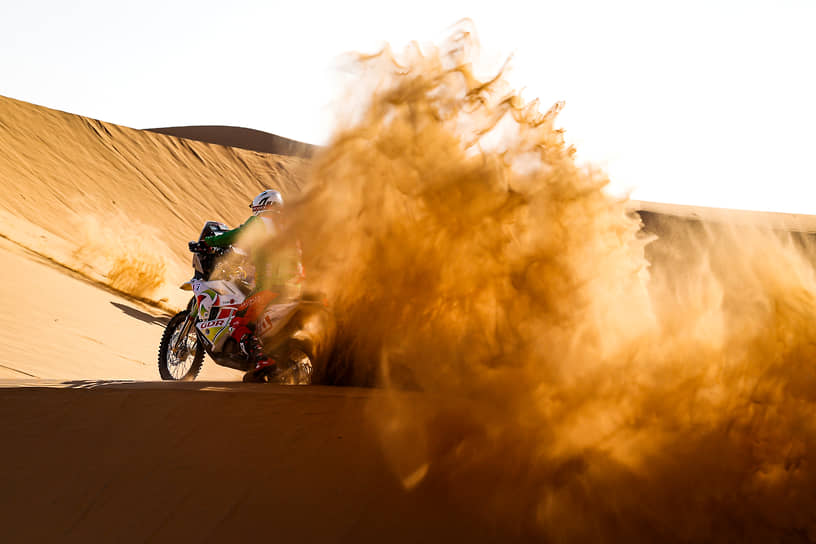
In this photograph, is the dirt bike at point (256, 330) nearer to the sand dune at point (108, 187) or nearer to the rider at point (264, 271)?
the rider at point (264, 271)

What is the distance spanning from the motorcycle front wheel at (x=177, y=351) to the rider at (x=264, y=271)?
1326mm

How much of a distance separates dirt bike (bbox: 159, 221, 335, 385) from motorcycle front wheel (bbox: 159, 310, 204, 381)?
0.05 ft

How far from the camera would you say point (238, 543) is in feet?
11.2

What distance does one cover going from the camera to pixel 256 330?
229 inches

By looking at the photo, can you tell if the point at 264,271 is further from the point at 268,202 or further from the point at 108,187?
the point at 108,187

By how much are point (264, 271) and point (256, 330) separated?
0.53m

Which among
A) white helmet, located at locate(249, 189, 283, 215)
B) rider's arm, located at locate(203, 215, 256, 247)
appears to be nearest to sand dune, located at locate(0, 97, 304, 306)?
rider's arm, located at locate(203, 215, 256, 247)

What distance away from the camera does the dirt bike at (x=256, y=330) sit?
566cm

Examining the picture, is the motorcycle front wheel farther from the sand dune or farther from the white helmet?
the sand dune

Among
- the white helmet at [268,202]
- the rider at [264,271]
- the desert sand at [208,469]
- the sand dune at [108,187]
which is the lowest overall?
the desert sand at [208,469]

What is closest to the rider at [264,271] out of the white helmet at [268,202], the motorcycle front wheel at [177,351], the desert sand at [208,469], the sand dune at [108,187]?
the white helmet at [268,202]

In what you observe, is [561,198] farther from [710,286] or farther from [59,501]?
[59,501]

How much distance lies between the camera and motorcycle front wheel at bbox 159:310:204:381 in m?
6.95

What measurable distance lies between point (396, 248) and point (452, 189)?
0.64 meters
